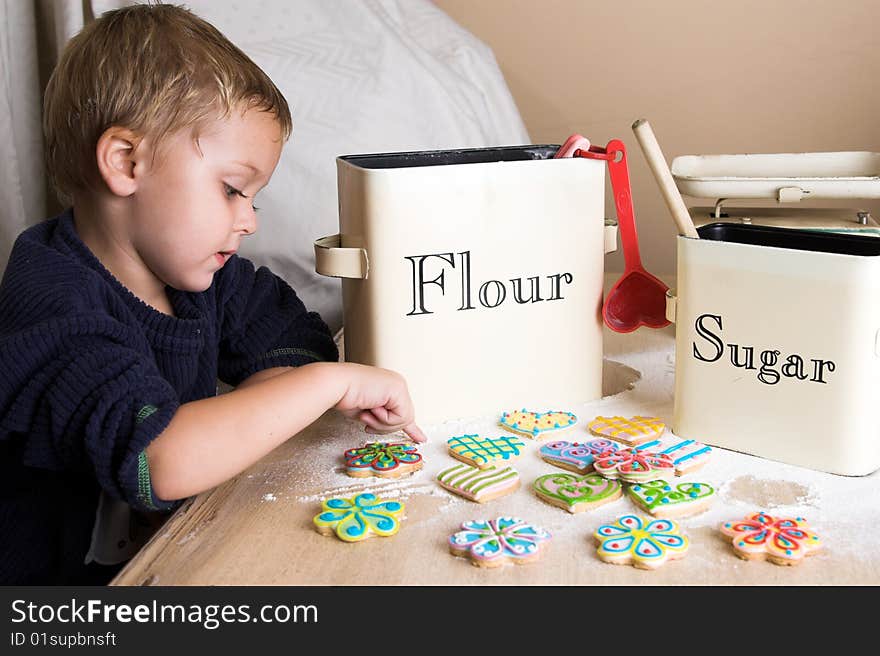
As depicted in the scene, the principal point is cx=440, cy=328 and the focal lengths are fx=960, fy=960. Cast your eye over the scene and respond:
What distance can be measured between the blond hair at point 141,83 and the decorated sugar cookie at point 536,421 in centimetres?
32

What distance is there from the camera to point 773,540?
0.58 m

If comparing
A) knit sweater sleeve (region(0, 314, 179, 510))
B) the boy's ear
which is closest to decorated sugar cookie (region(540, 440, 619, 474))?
knit sweater sleeve (region(0, 314, 179, 510))

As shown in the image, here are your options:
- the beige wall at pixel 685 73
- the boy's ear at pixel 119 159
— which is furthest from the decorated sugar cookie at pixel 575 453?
the beige wall at pixel 685 73

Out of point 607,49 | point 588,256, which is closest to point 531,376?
point 588,256

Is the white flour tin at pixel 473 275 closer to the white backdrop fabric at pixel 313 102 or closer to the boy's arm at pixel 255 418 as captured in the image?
the boy's arm at pixel 255 418

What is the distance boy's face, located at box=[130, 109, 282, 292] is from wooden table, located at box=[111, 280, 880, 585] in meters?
0.18

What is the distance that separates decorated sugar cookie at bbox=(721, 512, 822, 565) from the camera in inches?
22.5

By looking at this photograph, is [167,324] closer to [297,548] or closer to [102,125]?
[102,125]

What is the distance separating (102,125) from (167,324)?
0.57ft

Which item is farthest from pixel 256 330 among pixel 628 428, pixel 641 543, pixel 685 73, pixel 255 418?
pixel 685 73

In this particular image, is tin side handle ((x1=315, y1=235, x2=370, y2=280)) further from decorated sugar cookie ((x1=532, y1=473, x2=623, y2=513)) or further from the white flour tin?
decorated sugar cookie ((x1=532, y1=473, x2=623, y2=513))

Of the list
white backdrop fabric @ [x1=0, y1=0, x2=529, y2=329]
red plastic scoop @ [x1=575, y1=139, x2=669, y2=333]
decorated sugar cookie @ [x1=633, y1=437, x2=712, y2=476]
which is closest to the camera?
decorated sugar cookie @ [x1=633, y1=437, x2=712, y2=476]

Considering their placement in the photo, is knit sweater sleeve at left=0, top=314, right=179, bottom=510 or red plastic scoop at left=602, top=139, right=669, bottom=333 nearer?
knit sweater sleeve at left=0, top=314, right=179, bottom=510

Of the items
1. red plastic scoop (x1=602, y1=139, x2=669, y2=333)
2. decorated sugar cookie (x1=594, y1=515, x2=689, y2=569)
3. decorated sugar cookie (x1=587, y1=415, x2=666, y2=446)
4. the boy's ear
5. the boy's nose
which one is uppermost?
the boy's ear
